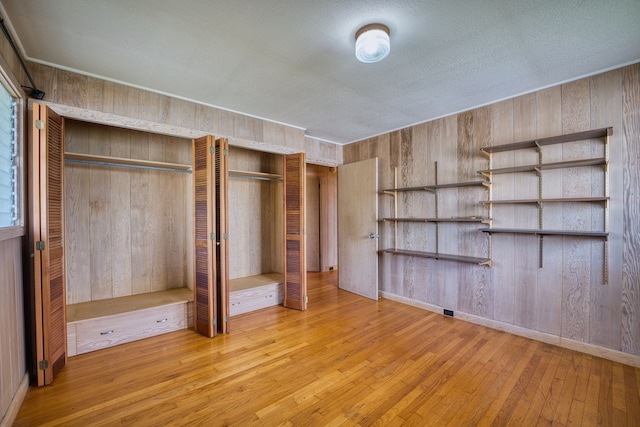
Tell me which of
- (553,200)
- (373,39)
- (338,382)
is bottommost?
(338,382)

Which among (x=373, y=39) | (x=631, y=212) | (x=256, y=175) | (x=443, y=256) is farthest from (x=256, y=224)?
(x=631, y=212)

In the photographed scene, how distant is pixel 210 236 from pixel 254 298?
3.89 feet

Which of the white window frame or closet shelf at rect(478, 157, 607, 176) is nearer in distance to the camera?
the white window frame

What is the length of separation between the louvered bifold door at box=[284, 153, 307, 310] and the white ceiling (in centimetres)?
94

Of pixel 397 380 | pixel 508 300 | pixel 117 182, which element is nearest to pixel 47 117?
pixel 117 182

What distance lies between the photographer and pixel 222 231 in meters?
2.92

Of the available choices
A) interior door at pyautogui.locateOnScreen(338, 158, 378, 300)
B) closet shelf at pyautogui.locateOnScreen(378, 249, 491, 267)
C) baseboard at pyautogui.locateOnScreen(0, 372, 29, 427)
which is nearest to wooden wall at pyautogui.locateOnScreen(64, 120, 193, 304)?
baseboard at pyautogui.locateOnScreen(0, 372, 29, 427)

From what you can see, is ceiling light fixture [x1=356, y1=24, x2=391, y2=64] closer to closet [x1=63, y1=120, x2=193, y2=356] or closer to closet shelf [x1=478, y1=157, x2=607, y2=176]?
closet shelf [x1=478, y1=157, x2=607, y2=176]

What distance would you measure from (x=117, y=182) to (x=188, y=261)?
1213 millimetres

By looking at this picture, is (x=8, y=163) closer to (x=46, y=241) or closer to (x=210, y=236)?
(x=46, y=241)

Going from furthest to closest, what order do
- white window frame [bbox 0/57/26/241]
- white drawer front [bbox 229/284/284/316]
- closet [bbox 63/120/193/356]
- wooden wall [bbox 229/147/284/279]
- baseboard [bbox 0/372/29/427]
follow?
1. wooden wall [bbox 229/147/284/279]
2. white drawer front [bbox 229/284/284/316]
3. closet [bbox 63/120/193/356]
4. white window frame [bbox 0/57/26/241]
5. baseboard [bbox 0/372/29/427]

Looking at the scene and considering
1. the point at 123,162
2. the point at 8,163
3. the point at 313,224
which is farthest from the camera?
the point at 313,224

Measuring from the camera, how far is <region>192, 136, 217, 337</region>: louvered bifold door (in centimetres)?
281

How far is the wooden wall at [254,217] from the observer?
4.00 m
